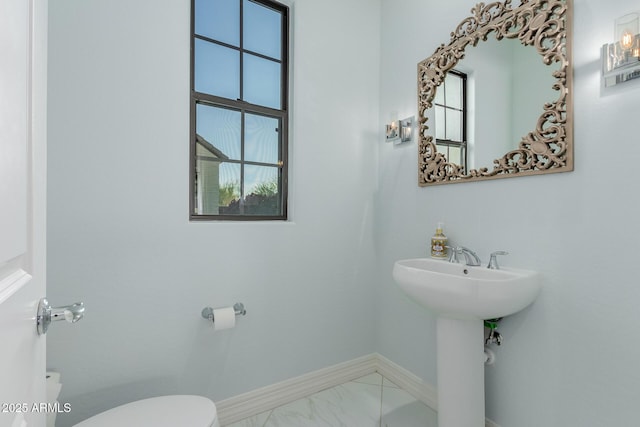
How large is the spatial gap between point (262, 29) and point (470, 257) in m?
1.76

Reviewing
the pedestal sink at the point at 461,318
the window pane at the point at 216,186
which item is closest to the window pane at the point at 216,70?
the window pane at the point at 216,186

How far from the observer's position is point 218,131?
1.71 metres

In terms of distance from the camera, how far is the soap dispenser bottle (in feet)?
5.39

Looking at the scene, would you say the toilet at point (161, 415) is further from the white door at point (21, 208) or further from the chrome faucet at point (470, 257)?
the chrome faucet at point (470, 257)

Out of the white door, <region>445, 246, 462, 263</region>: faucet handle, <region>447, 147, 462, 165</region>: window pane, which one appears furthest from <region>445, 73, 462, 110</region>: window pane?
the white door

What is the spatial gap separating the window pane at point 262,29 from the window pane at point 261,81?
0.07 meters

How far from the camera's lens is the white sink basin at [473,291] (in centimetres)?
116

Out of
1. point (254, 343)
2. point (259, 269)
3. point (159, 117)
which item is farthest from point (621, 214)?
point (159, 117)

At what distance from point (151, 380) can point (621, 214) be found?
6.69ft

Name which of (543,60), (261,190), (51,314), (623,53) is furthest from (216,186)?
(623,53)

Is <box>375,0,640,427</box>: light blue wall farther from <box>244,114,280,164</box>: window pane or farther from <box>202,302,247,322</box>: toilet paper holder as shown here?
<box>202,302,247,322</box>: toilet paper holder

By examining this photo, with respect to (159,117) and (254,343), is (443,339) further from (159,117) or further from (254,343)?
(159,117)

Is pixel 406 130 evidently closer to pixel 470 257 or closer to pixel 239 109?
pixel 470 257

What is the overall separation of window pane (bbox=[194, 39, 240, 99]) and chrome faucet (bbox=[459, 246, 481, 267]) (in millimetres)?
1482
